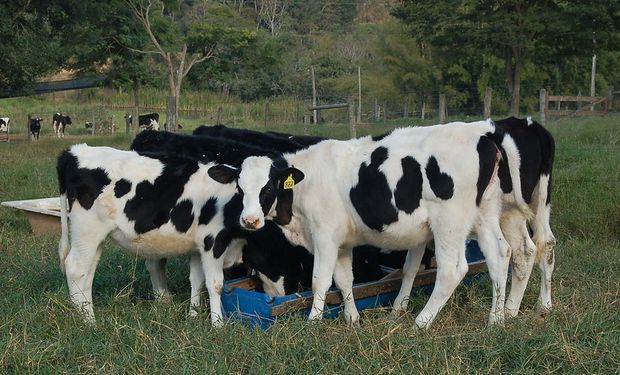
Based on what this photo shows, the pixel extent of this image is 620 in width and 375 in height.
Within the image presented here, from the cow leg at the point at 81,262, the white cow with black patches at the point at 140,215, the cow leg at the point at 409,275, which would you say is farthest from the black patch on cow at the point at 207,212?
the cow leg at the point at 409,275

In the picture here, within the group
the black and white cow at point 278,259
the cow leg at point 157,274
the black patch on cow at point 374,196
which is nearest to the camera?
the black patch on cow at point 374,196

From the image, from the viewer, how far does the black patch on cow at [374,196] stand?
558 centimetres

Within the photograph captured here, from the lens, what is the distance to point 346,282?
5.97 meters

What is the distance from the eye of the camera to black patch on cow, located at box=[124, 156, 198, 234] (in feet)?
19.6

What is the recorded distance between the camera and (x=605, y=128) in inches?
574

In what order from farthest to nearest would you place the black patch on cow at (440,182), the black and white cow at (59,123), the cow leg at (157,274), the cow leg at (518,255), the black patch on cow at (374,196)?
the black and white cow at (59,123), the cow leg at (157,274), the cow leg at (518,255), the black patch on cow at (374,196), the black patch on cow at (440,182)

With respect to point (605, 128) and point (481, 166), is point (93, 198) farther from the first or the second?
point (605, 128)

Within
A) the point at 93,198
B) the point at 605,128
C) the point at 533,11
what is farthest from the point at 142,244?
the point at 533,11

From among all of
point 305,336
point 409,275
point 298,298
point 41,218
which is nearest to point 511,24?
point 41,218

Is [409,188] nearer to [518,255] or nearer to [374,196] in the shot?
[374,196]

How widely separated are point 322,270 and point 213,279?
0.90m

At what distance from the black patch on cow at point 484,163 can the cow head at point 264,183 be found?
1.40 meters

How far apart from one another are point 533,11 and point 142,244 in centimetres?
2178

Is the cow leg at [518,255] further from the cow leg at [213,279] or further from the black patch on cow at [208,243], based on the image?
the black patch on cow at [208,243]
